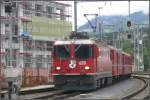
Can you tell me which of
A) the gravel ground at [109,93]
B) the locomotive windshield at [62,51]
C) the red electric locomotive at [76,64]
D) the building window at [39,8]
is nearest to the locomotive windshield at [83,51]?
the red electric locomotive at [76,64]

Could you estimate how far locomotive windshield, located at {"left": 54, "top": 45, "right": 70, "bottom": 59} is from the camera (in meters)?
27.0

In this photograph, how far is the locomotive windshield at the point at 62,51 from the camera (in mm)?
26984

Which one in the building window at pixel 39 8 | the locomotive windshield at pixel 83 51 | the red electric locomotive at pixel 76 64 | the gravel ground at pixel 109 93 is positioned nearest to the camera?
the gravel ground at pixel 109 93

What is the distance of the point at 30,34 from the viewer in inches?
2203

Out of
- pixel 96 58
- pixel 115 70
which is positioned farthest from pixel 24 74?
pixel 96 58

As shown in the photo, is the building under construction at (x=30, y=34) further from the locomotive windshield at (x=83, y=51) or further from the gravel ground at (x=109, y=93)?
the gravel ground at (x=109, y=93)

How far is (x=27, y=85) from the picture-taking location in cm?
3562

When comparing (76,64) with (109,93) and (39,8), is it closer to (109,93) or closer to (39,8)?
(109,93)

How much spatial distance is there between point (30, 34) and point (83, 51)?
29511mm

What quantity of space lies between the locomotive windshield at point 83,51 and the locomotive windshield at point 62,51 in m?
0.49

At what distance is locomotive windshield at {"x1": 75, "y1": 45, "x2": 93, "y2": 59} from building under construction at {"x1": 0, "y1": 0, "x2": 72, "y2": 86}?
3306 mm

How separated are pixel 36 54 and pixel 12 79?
28.4 m

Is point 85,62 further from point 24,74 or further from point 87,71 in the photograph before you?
point 24,74

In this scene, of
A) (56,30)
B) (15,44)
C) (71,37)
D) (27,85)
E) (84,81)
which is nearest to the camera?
(84,81)
